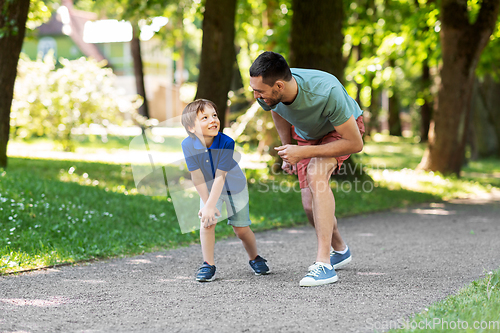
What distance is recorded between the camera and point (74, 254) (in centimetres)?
496

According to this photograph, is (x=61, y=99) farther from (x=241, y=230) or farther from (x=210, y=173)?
(x=241, y=230)

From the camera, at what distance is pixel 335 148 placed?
384 centimetres

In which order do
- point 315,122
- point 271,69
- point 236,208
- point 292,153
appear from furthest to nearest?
1. point 236,208
2. point 315,122
3. point 292,153
4. point 271,69

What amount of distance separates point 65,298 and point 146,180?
5.24 metres

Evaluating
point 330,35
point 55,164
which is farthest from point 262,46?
point 55,164

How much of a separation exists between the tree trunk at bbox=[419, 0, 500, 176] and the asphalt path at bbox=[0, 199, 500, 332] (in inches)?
263

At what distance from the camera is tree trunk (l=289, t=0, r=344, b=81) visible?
31.9 ft

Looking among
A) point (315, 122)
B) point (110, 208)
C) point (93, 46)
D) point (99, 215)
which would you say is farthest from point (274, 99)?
point (93, 46)

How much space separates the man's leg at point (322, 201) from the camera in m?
3.99

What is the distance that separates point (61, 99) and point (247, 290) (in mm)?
13070

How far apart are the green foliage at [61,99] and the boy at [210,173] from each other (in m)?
12.3

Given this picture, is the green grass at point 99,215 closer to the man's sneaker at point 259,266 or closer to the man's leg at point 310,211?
the man's sneaker at point 259,266

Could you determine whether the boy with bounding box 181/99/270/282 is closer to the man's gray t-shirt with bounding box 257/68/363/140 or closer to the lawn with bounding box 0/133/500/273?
the man's gray t-shirt with bounding box 257/68/363/140

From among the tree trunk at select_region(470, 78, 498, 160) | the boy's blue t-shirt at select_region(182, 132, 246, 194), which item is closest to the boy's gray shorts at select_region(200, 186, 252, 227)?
the boy's blue t-shirt at select_region(182, 132, 246, 194)
